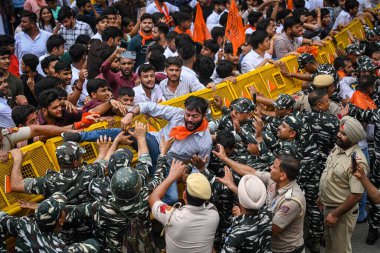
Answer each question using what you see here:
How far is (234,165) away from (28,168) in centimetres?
211

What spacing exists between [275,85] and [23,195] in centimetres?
483

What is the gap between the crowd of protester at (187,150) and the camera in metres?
5.18

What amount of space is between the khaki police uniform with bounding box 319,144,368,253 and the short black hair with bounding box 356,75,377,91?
1.80 m

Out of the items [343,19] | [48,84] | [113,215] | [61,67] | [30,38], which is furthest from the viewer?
[343,19]

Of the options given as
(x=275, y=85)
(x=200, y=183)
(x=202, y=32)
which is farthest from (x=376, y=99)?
(x=200, y=183)

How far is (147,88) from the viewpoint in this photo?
815cm

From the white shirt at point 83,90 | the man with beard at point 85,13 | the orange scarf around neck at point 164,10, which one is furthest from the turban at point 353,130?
the man with beard at point 85,13

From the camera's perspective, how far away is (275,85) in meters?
9.70

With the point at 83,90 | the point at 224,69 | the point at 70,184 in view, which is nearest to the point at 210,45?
the point at 224,69

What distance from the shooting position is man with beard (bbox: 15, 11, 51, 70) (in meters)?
10.9

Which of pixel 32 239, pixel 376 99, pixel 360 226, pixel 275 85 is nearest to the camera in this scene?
pixel 32 239

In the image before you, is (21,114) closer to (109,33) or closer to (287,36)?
(109,33)

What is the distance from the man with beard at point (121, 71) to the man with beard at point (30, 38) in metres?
2.71

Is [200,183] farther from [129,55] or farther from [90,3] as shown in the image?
[90,3]
